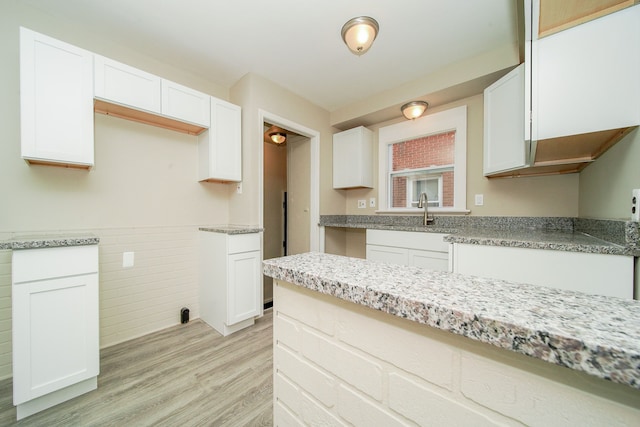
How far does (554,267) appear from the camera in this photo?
4.32 feet

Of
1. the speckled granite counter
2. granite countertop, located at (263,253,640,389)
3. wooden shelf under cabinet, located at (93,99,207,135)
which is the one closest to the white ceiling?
wooden shelf under cabinet, located at (93,99,207,135)

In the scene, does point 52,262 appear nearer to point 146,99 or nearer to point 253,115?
point 146,99

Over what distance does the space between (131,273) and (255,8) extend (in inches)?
94.9

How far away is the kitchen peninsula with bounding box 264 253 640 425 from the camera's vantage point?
0.28 m

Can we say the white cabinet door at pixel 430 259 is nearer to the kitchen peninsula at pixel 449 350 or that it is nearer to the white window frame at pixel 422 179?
the white window frame at pixel 422 179

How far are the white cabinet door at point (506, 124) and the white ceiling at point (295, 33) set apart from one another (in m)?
0.41

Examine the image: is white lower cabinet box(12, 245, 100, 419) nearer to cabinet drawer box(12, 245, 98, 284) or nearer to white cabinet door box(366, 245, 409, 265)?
cabinet drawer box(12, 245, 98, 284)

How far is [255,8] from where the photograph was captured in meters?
1.74

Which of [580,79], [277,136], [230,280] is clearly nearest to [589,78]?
[580,79]

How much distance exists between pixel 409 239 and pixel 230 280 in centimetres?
179

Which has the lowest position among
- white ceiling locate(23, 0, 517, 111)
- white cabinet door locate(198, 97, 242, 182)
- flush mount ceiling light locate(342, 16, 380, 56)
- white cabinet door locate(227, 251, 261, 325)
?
white cabinet door locate(227, 251, 261, 325)

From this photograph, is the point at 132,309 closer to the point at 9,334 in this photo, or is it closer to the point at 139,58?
the point at 9,334

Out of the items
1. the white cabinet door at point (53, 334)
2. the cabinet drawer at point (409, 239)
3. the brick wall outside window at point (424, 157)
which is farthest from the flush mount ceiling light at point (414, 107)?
the white cabinet door at point (53, 334)

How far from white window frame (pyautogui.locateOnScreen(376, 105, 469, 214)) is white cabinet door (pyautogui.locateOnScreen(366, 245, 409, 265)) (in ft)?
2.25
